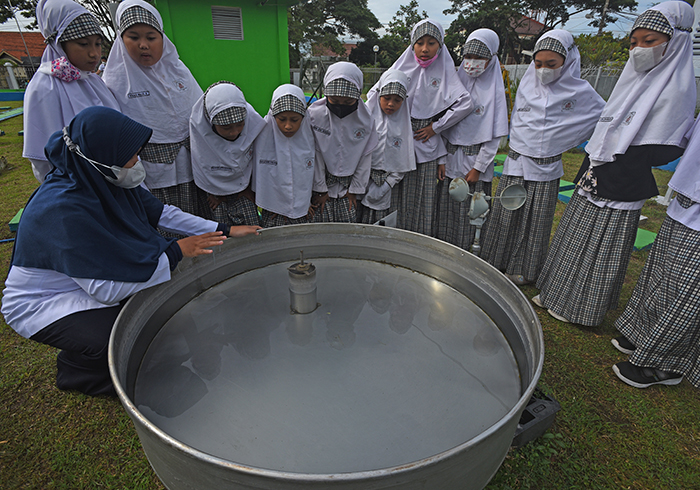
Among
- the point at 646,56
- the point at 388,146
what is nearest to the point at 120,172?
the point at 388,146

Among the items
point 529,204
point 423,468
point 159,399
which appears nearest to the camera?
point 423,468

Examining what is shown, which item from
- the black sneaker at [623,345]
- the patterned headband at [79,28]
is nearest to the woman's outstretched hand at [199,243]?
the patterned headband at [79,28]

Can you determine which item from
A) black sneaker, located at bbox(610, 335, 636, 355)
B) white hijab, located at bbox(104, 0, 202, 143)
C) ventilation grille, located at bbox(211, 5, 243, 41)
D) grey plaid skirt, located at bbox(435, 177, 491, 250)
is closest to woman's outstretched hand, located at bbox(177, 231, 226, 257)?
white hijab, located at bbox(104, 0, 202, 143)

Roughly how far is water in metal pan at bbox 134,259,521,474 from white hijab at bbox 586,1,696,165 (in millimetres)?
1403

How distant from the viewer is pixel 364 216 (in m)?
2.94

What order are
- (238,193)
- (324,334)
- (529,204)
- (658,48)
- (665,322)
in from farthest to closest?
(529,204)
(238,193)
(665,322)
(658,48)
(324,334)

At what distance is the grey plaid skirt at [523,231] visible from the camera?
9.08ft

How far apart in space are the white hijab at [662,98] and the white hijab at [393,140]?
4.03 feet

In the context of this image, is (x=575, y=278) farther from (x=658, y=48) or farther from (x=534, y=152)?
(x=658, y=48)

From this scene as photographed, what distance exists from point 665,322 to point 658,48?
1.49 m

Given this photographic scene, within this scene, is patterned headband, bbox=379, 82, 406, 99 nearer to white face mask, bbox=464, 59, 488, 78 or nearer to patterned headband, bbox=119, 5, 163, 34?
white face mask, bbox=464, 59, 488, 78

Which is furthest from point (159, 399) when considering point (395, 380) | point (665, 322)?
point (665, 322)

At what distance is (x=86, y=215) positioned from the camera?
148 cm

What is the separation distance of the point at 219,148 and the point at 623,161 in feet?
7.93
